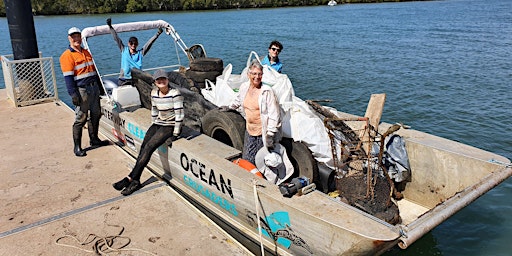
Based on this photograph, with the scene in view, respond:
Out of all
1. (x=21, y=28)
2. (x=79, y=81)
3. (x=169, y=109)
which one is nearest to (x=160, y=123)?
(x=169, y=109)

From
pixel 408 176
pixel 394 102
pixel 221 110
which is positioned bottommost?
pixel 394 102

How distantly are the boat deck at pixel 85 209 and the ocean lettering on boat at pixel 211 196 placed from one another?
240mm

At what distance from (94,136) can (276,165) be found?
144 inches

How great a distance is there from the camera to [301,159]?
4785mm

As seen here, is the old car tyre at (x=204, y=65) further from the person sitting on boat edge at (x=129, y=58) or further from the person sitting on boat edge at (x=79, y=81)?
the person sitting on boat edge at (x=79, y=81)

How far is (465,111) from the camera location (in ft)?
36.9

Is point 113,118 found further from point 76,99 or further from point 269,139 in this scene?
point 269,139

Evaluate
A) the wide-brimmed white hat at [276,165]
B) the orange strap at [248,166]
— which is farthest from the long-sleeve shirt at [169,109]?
the wide-brimmed white hat at [276,165]

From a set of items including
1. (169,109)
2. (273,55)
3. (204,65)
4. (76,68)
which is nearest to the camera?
(169,109)

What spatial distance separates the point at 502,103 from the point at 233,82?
9.12 m

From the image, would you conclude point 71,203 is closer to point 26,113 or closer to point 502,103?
point 26,113

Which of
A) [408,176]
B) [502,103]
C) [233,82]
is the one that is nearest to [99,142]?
[233,82]

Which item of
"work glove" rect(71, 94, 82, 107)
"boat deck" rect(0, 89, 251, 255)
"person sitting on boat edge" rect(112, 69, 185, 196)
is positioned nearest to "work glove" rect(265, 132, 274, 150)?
"boat deck" rect(0, 89, 251, 255)

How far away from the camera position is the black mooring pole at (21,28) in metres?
9.04
